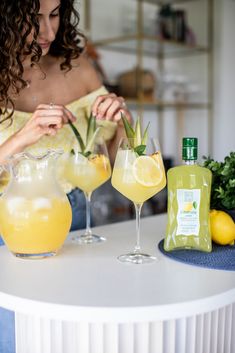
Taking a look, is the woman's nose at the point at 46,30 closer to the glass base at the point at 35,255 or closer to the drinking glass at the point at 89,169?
the drinking glass at the point at 89,169

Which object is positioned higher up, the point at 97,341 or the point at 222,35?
the point at 222,35

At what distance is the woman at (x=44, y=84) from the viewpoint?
4.45ft

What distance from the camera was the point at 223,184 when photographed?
1201 mm

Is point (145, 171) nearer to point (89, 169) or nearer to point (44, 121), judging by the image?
point (89, 169)

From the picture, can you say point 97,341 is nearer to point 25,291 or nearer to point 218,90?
point 25,291

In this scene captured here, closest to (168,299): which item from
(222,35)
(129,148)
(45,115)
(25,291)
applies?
(25,291)

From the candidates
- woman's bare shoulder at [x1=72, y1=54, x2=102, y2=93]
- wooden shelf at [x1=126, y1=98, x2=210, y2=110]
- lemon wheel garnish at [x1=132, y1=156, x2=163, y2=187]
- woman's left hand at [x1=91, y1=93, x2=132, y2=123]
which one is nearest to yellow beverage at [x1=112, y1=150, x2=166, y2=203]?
lemon wheel garnish at [x1=132, y1=156, x2=163, y2=187]

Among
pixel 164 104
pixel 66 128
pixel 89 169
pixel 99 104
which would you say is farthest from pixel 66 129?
pixel 164 104

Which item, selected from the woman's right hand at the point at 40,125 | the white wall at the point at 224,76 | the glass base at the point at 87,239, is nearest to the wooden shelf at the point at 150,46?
the white wall at the point at 224,76

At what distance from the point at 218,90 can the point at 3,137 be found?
3.27m

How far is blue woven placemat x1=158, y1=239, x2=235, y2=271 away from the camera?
3.38 feet

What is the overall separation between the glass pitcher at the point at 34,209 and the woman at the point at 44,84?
0.22m

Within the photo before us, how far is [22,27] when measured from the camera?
1.41 metres

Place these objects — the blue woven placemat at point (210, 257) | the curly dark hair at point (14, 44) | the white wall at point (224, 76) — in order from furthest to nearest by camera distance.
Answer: the white wall at point (224, 76) < the curly dark hair at point (14, 44) < the blue woven placemat at point (210, 257)
